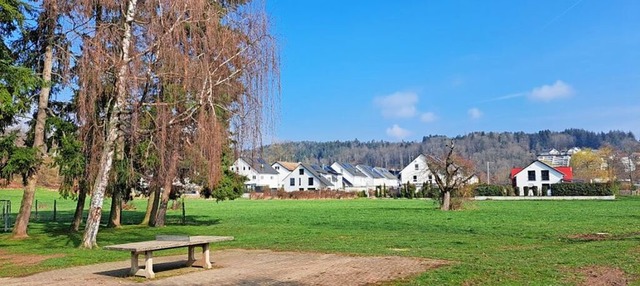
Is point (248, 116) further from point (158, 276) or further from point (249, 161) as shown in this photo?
point (158, 276)

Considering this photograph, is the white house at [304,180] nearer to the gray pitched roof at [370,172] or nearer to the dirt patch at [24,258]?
the gray pitched roof at [370,172]

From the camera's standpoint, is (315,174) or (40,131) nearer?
(40,131)

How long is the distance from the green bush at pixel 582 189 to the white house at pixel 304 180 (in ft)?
153

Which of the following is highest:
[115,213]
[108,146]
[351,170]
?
[351,170]

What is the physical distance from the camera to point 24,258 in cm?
1438

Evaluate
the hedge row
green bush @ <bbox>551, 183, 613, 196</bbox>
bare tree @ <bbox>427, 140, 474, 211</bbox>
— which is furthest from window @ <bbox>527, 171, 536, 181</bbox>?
bare tree @ <bbox>427, 140, 474, 211</bbox>

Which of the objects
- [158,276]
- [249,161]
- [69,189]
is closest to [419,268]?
[158,276]

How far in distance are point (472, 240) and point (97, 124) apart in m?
11.5

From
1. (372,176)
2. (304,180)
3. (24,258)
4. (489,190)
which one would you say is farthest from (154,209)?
(372,176)

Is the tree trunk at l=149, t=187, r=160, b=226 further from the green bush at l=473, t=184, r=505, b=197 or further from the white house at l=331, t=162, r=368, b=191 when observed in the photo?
the white house at l=331, t=162, r=368, b=191

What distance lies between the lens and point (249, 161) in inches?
589

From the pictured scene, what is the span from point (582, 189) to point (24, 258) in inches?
2652

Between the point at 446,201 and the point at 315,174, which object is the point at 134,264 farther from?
the point at 315,174

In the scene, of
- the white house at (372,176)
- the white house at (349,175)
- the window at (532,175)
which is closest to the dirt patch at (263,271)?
the window at (532,175)
